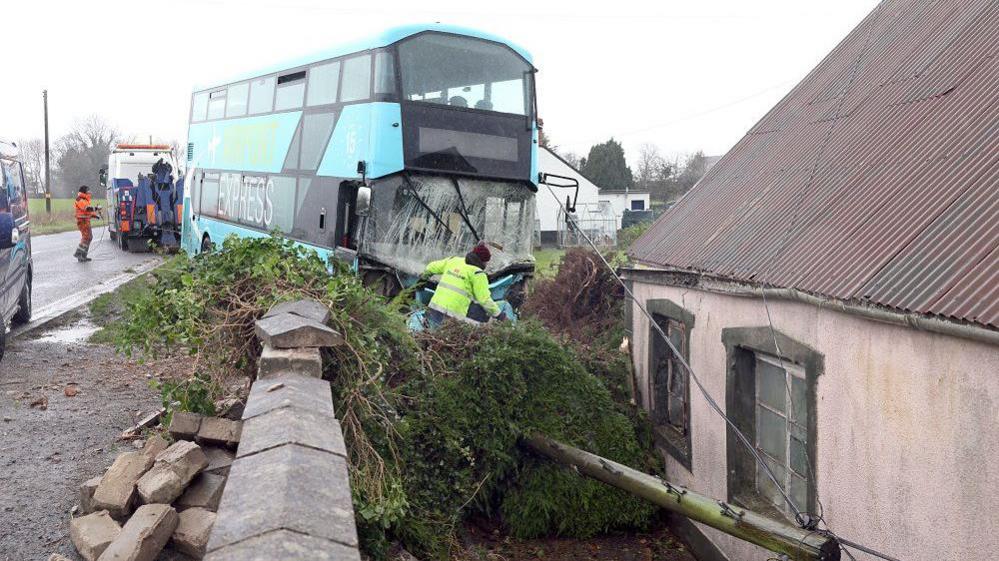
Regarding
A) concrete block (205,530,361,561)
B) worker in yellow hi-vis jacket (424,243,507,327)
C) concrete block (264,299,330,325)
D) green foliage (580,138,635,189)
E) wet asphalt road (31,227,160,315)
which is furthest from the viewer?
green foliage (580,138,635,189)

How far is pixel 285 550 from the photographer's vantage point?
2.48 meters

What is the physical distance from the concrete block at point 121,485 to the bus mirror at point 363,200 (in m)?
6.62

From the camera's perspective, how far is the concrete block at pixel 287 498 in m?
2.66

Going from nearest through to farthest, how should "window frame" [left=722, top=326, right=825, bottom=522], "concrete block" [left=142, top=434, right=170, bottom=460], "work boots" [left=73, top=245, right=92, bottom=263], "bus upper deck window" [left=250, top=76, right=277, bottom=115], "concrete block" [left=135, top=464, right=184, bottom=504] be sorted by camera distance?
"concrete block" [left=135, top=464, right=184, bottom=504] → "concrete block" [left=142, top=434, right=170, bottom=460] → "window frame" [left=722, top=326, right=825, bottom=522] → "bus upper deck window" [left=250, top=76, right=277, bottom=115] → "work boots" [left=73, top=245, right=92, bottom=263]

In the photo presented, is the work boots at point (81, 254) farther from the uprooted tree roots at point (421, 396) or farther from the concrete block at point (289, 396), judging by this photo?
the concrete block at point (289, 396)

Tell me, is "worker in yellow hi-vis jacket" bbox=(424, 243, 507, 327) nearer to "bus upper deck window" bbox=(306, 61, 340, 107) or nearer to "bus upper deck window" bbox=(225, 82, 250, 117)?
"bus upper deck window" bbox=(306, 61, 340, 107)

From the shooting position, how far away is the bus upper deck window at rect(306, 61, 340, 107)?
40.6 ft

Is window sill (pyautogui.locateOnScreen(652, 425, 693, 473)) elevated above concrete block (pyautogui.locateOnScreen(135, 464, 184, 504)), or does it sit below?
below

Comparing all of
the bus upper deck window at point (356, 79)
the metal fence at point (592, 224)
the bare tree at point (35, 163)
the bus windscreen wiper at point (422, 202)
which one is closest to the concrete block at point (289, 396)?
the bus windscreen wiper at point (422, 202)

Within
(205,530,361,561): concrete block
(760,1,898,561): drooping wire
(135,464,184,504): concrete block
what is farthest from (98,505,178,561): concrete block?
(760,1,898,561): drooping wire

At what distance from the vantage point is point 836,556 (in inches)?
228

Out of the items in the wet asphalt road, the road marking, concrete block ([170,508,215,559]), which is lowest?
the wet asphalt road

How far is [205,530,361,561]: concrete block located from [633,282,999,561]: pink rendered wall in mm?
3303

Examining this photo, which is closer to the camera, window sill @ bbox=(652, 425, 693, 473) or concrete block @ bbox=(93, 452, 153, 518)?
concrete block @ bbox=(93, 452, 153, 518)
